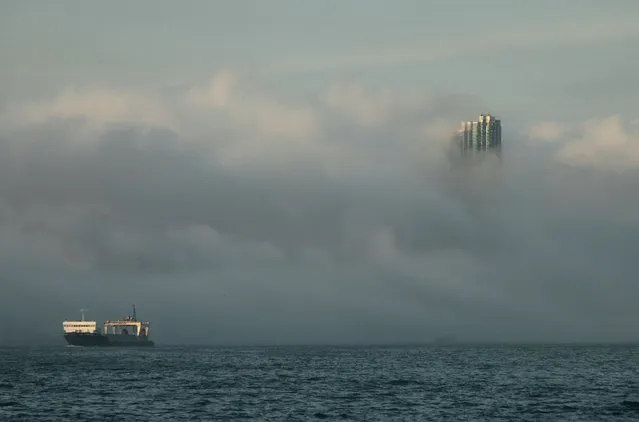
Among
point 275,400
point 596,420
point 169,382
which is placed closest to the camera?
point 596,420

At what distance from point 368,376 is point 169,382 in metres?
42.2

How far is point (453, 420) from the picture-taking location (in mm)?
106500

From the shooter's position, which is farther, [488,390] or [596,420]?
[488,390]

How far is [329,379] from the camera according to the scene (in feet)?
587

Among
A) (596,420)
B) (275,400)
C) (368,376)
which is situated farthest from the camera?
(368,376)

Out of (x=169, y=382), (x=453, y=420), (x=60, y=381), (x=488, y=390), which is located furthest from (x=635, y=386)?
(x=60, y=381)

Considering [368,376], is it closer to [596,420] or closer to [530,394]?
[530,394]

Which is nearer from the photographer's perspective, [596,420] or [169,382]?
[596,420]

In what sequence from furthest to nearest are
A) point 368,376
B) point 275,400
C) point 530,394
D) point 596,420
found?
point 368,376, point 530,394, point 275,400, point 596,420

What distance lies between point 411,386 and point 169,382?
43407 millimetres

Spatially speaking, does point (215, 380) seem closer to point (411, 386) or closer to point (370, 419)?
point (411, 386)

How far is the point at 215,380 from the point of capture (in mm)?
174750

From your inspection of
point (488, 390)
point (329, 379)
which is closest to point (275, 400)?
point (488, 390)

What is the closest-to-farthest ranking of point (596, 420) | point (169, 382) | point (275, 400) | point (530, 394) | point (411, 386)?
point (596, 420), point (275, 400), point (530, 394), point (411, 386), point (169, 382)
